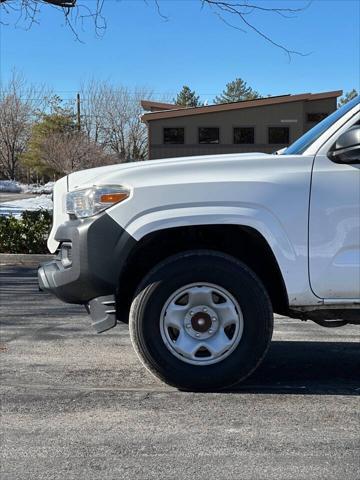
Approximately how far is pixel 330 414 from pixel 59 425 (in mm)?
1673

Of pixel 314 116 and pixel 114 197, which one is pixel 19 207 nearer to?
pixel 314 116

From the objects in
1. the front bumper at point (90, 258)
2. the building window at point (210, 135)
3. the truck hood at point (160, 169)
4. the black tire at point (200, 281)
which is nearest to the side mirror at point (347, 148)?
the truck hood at point (160, 169)

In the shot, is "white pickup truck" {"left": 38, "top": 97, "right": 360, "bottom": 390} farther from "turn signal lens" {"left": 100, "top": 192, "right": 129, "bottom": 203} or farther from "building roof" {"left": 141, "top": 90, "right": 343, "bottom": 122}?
"building roof" {"left": 141, "top": 90, "right": 343, "bottom": 122}

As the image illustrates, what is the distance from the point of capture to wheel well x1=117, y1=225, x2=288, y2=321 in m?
3.96

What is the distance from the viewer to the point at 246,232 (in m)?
3.88

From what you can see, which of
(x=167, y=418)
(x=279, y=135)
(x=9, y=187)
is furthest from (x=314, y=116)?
(x=9, y=187)

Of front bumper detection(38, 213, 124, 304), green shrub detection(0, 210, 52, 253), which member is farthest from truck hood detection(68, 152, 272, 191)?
green shrub detection(0, 210, 52, 253)

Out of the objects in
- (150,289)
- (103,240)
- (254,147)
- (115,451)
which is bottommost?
(115,451)

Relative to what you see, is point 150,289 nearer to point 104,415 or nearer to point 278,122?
point 104,415

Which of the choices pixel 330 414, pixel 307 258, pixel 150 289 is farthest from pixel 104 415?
pixel 307 258

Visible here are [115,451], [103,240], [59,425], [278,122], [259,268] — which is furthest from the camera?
[278,122]

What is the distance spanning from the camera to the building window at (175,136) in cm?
2798

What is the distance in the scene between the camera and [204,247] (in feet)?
13.4

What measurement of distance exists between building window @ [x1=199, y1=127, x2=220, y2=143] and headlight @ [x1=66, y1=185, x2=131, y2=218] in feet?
82.0
